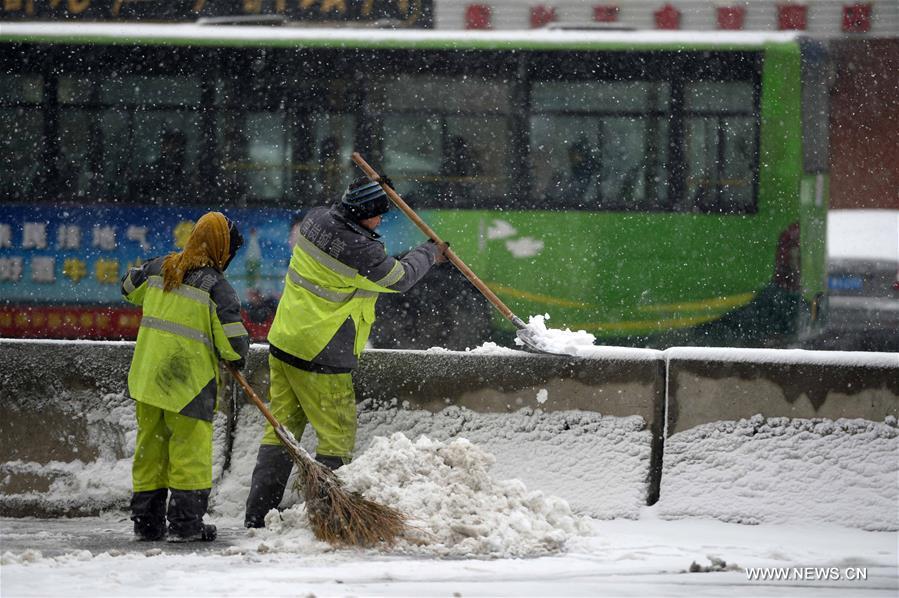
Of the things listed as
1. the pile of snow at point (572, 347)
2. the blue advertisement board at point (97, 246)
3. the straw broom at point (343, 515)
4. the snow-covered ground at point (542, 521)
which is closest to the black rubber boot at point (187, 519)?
the snow-covered ground at point (542, 521)

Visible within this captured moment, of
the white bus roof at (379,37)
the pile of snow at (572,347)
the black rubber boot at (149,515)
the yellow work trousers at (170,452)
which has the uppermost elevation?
the white bus roof at (379,37)

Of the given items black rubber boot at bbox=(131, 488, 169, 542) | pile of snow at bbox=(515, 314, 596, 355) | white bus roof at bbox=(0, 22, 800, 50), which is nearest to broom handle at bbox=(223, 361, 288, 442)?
black rubber boot at bbox=(131, 488, 169, 542)

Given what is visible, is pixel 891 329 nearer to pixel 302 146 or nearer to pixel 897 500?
pixel 302 146

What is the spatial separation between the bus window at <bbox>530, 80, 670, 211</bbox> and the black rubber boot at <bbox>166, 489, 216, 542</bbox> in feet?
25.7

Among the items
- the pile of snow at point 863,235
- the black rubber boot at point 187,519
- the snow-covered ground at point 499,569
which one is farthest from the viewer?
the pile of snow at point 863,235

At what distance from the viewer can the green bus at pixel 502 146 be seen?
42.2 ft

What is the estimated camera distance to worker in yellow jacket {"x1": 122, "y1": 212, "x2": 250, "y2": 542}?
5738 mm

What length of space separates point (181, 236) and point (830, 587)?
9.28 meters

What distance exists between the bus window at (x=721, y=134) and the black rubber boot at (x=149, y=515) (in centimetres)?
832

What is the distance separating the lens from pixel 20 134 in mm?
13055

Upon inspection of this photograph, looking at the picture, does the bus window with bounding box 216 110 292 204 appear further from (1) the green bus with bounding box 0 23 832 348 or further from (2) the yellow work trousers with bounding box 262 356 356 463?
(2) the yellow work trousers with bounding box 262 356 356 463

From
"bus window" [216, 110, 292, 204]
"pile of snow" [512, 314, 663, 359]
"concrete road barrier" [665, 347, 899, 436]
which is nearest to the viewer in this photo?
"concrete road barrier" [665, 347, 899, 436]

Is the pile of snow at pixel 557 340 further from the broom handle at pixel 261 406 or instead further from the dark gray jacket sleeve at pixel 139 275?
the dark gray jacket sleeve at pixel 139 275

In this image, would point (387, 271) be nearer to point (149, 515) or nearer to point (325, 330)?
point (325, 330)
